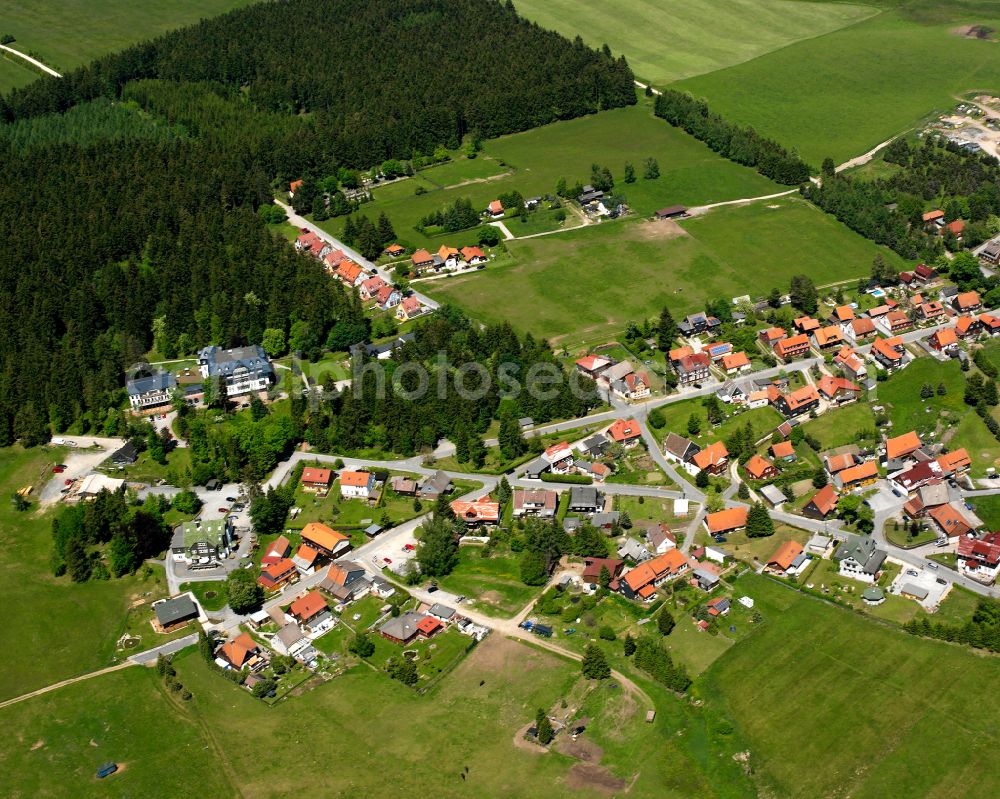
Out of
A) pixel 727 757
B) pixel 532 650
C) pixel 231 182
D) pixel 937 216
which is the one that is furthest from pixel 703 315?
pixel 231 182

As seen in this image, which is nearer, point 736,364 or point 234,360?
point 736,364

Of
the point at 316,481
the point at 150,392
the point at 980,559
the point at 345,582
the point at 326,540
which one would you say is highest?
the point at 980,559

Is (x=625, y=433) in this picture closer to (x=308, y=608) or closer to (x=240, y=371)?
(x=308, y=608)

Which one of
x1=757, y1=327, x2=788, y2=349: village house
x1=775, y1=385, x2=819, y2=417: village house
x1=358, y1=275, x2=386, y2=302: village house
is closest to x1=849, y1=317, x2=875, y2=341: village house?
x1=757, y1=327, x2=788, y2=349: village house

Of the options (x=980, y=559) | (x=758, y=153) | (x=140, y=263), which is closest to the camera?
(x=980, y=559)

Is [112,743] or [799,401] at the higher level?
[799,401]

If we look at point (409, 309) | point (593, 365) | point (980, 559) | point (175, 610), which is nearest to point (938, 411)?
point (980, 559)

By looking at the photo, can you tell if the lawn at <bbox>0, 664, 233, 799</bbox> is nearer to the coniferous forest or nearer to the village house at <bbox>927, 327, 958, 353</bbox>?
the coniferous forest
